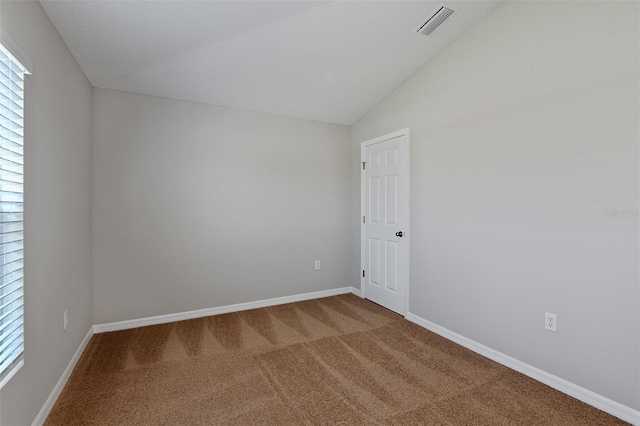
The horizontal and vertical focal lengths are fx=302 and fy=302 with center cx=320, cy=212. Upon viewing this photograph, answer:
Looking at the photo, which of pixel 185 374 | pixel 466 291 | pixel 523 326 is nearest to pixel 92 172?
pixel 185 374

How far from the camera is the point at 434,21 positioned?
2.55m

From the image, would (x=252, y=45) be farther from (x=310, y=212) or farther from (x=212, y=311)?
(x=212, y=311)

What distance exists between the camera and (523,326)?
2.32 m

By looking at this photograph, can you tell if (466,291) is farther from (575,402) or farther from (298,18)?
(298,18)

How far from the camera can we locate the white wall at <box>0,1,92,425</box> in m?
1.61

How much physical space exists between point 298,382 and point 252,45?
2.71 m

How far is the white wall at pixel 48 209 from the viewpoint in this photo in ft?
5.27

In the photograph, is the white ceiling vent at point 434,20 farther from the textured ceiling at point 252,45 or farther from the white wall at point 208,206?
the white wall at point 208,206

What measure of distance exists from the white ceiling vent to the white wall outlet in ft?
8.04

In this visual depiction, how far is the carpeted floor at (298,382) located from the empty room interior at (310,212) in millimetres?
19

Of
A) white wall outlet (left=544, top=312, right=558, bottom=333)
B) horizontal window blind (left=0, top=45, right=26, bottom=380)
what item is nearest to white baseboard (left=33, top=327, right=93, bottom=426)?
horizontal window blind (left=0, top=45, right=26, bottom=380)

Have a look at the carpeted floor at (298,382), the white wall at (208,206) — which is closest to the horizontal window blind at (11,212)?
the carpeted floor at (298,382)

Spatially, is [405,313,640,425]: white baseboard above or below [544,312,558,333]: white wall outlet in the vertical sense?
below

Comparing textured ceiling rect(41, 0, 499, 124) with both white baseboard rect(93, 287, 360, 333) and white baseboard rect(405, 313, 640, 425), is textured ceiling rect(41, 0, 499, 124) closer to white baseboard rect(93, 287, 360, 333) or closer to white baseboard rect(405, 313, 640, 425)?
white baseboard rect(93, 287, 360, 333)
